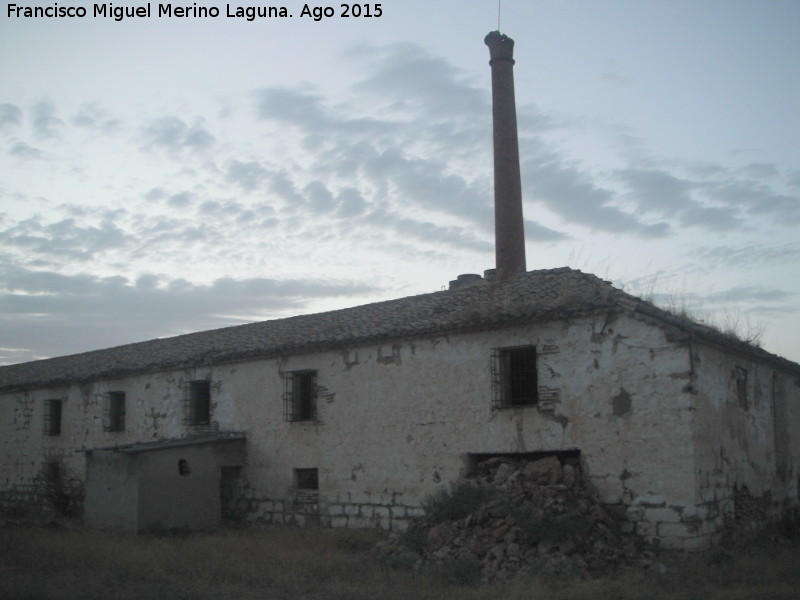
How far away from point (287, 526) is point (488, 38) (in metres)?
15.0

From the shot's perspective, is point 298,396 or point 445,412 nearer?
point 445,412

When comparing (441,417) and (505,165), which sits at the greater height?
(505,165)

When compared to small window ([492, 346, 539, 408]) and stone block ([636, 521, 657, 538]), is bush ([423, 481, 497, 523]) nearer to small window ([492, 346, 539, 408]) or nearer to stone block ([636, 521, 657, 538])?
small window ([492, 346, 539, 408])

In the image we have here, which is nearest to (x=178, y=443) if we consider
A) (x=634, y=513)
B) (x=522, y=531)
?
(x=522, y=531)

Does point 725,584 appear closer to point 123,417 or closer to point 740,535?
point 740,535

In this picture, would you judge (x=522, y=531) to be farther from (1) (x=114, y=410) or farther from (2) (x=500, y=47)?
(2) (x=500, y=47)

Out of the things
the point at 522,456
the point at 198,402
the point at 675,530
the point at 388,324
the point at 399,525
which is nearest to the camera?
the point at 675,530

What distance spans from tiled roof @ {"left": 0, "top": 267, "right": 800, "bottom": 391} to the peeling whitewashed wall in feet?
0.95

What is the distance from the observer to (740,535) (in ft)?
43.3

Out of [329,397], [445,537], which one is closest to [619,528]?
[445,537]

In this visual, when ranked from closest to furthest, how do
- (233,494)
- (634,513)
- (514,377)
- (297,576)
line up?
(297,576), (634,513), (514,377), (233,494)

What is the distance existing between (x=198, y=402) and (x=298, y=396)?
3.48 metres

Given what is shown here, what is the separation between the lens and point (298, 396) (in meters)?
17.6

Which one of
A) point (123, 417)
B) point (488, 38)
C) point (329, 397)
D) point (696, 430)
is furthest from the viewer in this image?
point (488, 38)
